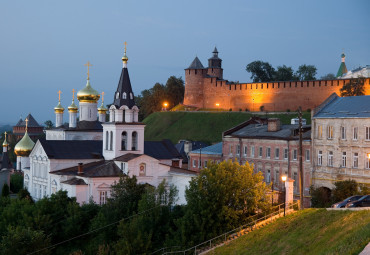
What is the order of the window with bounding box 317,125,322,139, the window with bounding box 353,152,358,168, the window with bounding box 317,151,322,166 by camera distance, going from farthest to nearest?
the window with bounding box 317,125,322,139, the window with bounding box 317,151,322,166, the window with bounding box 353,152,358,168

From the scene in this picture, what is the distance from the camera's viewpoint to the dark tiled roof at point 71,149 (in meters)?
44.4

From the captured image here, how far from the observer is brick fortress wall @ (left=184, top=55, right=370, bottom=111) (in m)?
73.4

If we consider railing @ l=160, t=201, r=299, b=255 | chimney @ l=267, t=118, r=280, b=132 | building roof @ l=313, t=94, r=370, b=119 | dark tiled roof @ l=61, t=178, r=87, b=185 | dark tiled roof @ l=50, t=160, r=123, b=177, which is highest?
building roof @ l=313, t=94, r=370, b=119

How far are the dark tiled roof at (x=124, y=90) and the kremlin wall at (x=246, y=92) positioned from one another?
33262 millimetres

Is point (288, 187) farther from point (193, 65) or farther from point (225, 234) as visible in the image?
point (193, 65)

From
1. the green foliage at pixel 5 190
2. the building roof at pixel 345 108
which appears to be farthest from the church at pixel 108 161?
the building roof at pixel 345 108

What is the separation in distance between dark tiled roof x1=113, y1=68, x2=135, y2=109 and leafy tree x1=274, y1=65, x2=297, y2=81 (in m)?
53.8

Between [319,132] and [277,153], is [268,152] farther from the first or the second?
[319,132]

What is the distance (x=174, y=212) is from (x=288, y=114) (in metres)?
43.6

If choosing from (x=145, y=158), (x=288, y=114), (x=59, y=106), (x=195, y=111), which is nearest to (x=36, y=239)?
(x=145, y=158)

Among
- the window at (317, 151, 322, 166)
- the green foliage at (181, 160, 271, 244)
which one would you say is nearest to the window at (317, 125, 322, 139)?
the window at (317, 151, 322, 166)

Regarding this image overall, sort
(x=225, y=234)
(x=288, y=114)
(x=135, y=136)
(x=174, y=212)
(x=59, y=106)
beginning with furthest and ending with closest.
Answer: (x=288, y=114) < (x=59, y=106) < (x=135, y=136) < (x=174, y=212) < (x=225, y=234)

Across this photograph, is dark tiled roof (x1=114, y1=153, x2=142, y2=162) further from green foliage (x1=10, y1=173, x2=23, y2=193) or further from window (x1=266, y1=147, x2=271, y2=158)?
green foliage (x1=10, y1=173, x2=23, y2=193)

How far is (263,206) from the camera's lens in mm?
28828
